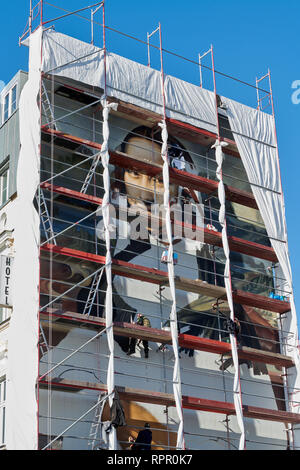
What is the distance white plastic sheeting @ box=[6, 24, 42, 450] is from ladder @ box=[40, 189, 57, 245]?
53 centimetres

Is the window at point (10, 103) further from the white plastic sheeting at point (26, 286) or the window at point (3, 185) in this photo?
the window at point (3, 185)

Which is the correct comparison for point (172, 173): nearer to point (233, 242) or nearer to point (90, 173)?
point (90, 173)

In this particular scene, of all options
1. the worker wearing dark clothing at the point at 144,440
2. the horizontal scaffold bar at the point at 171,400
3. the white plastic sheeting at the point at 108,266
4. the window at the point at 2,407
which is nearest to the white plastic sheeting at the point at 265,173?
the horizontal scaffold bar at the point at 171,400

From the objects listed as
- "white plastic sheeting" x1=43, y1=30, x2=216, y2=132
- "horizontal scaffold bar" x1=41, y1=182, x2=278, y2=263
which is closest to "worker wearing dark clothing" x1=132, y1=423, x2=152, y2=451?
"horizontal scaffold bar" x1=41, y1=182, x2=278, y2=263

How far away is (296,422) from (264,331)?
4224 millimetres

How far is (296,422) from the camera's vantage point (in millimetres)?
34000

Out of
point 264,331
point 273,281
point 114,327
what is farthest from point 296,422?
point 114,327

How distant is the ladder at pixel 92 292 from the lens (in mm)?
30212

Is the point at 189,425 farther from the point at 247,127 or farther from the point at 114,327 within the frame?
the point at 247,127

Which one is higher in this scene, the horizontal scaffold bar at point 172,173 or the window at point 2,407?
the horizontal scaffold bar at point 172,173

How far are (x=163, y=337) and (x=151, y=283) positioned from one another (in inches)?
107

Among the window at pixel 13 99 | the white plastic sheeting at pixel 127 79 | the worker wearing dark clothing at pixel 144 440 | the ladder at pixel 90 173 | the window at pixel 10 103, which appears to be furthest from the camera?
the window at pixel 10 103

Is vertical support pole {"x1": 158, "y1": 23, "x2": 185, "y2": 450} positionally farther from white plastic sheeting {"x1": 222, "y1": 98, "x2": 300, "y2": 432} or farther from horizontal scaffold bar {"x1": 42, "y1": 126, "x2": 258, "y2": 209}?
white plastic sheeting {"x1": 222, "y1": 98, "x2": 300, "y2": 432}

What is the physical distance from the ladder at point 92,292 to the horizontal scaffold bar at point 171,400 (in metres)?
2.76
